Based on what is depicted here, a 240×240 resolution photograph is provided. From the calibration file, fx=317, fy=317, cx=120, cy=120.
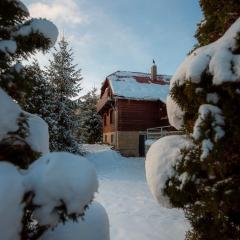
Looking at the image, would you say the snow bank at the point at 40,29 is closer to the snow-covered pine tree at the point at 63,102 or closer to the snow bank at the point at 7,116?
the snow bank at the point at 7,116

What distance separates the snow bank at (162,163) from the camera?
3.70m

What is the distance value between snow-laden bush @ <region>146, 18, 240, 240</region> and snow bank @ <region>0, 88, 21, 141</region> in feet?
5.93

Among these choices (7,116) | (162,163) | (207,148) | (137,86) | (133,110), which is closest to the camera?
(7,116)

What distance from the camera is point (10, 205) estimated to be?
2.17 m

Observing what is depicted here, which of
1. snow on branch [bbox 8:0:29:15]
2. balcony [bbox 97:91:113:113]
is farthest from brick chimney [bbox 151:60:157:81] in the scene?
snow on branch [bbox 8:0:29:15]

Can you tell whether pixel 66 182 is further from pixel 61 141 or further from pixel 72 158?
pixel 61 141

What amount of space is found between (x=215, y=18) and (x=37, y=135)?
2969 millimetres

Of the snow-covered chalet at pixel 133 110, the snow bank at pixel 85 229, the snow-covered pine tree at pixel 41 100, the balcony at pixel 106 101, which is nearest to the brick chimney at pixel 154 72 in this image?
the snow-covered chalet at pixel 133 110

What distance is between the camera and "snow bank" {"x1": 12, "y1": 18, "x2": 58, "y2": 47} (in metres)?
3.06

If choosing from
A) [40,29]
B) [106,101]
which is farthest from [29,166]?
[106,101]

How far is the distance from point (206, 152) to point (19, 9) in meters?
2.36

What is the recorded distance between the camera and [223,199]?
11.5 feet

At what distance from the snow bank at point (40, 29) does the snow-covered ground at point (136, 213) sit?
13.9 feet

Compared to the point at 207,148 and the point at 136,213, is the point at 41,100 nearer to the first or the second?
the point at 136,213
